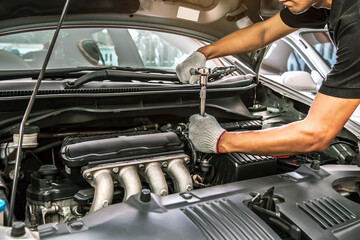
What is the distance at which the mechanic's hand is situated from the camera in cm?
137

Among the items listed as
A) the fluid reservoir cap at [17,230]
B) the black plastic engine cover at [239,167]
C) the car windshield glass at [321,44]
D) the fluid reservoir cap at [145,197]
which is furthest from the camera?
the car windshield glass at [321,44]

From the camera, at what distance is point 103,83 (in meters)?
1.69

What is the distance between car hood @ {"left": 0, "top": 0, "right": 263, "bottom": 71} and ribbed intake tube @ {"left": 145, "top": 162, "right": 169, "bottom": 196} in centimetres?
82

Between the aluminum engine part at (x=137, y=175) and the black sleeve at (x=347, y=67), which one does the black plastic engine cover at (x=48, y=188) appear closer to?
the aluminum engine part at (x=137, y=175)

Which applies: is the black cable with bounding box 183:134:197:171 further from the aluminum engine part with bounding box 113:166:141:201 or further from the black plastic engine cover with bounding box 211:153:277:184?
the aluminum engine part with bounding box 113:166:141:201

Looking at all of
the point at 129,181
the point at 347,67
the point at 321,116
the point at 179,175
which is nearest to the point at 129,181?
the point at 129,181

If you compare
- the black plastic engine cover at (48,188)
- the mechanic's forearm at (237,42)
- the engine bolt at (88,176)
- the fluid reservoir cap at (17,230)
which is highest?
the mechanic's forearm at (237,42)

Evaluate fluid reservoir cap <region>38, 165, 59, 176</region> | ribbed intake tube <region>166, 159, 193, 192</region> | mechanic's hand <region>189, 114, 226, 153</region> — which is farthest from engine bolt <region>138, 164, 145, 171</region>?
fluid reservoir cap <region>38, 165, 59, 176</region>

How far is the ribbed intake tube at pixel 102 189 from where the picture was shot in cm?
121

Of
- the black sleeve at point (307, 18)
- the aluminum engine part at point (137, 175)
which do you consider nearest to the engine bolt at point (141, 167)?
the aluminum engine part at point (137, 175)

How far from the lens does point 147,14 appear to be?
1770 mm

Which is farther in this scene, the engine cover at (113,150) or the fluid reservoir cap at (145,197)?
the engine cover at (113,150)

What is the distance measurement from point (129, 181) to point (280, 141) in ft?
1.96

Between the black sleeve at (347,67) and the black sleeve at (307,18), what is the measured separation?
0.42m
